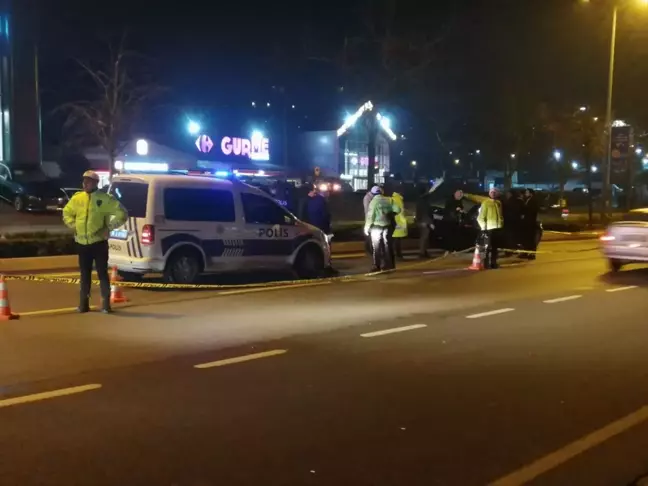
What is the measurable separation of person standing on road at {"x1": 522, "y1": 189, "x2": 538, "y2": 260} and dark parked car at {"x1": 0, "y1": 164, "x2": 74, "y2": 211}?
65.9 ft

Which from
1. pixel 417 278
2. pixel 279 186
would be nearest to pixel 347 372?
pixel 417 278

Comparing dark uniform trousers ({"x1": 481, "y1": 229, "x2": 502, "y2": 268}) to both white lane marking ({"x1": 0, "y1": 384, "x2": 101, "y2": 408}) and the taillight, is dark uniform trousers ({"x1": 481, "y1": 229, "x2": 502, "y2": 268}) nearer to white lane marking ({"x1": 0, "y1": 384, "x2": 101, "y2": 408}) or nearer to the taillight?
the taillight

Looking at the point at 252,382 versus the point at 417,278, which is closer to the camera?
the point at 252,382

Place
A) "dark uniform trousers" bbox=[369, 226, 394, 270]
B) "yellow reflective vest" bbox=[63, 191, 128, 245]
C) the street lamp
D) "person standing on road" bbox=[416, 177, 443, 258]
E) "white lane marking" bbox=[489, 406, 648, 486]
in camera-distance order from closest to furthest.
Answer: "white lane marking" bbox=[489, 406, 648, 486] → "yellow reflective vest" bbox=[63, 191, 128, 245] → "dark uniform trousers" bbox=[369, 226, 394, 270] → "person standing on road" bbox=[416, 177, 443, 258] → the street lamp

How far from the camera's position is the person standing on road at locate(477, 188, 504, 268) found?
56.8ft

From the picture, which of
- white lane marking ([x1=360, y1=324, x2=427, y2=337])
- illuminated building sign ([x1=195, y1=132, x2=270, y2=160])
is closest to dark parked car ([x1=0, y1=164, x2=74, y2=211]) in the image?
illuminated building sign ([x1=195, y1=132, x2=270, y2=160])

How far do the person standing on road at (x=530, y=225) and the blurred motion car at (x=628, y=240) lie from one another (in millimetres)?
3297

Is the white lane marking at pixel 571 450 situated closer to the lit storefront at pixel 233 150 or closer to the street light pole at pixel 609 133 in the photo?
the street light pole at pixel 609 133

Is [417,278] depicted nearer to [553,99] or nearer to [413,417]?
[413,417]

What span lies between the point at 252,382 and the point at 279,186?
16.6 m

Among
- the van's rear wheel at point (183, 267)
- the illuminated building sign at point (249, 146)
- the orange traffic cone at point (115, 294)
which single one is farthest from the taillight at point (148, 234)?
the illuminated building sign at point (249, 146)

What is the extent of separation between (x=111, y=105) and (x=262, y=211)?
30.2 metres

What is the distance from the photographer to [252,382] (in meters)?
7.26

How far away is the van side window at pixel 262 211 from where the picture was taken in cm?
1417
